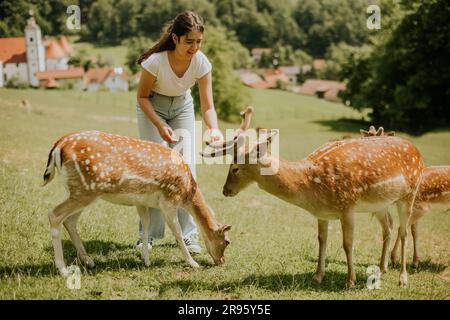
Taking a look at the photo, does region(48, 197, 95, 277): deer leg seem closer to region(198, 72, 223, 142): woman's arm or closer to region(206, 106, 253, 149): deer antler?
region(206, 106, 253, 149): deer antler

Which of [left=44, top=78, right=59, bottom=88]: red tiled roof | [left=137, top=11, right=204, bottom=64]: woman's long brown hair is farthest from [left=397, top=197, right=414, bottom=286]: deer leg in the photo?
[left=44, top=78, right=59, bottom=88]: red tiled roof

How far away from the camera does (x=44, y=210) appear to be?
7.13 metres

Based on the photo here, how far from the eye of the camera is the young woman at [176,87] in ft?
17.2

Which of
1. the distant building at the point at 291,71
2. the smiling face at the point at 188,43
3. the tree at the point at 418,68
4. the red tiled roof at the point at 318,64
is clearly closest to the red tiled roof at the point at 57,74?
the tree at the point at 418,68

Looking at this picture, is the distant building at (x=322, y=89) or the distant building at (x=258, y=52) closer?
the distant building at (x=322, y=89)

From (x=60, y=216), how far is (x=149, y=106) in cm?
162

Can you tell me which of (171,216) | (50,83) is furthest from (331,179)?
(50,83)

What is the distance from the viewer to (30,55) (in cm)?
3059

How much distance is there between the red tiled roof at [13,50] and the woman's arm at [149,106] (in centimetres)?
2291

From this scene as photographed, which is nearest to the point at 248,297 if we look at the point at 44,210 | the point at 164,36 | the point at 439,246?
the point at 164,36

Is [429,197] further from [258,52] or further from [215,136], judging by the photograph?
[258,52]

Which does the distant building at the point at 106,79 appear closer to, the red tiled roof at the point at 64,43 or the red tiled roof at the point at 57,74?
the red tiled roof at the point at 57,74

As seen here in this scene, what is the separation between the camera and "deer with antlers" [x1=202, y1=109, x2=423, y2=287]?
16.3 feet

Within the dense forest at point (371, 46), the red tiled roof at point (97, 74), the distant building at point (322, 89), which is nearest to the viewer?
the dense forest at point (371, 46)
